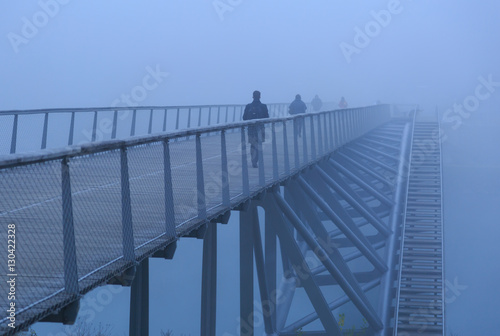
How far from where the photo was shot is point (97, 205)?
22.5 feet

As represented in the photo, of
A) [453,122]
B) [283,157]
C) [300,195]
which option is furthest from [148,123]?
[453,122]

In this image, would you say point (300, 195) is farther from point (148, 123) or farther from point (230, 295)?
point (230, 295)

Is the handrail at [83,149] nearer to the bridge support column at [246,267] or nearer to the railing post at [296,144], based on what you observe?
the bridge support column at [246,267]

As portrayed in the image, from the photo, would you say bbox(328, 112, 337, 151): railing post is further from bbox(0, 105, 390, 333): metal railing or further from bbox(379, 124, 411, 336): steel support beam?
bbox(0, 105, 390, 333): metal railing

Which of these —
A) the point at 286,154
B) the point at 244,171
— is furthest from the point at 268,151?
the point at 244,171

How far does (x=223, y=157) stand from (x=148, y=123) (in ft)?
44.4

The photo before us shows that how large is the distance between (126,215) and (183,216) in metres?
2.02

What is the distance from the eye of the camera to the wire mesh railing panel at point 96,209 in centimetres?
645

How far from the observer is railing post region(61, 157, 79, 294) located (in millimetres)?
5906

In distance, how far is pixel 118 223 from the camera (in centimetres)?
723

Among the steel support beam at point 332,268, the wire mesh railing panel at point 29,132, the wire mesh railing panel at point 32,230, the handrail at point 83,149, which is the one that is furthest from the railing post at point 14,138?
the wire mesh railing panel at point 32,230

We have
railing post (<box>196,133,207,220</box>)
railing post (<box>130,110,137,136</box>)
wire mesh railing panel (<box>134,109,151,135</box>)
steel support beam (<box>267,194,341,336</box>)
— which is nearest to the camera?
railing post (<box>196,133,207,220</box>)

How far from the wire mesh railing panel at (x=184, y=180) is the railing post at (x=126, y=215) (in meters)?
1.68

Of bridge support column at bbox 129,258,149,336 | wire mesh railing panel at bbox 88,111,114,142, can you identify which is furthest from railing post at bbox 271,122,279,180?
bridge support column at bbox 129,258,149,336
